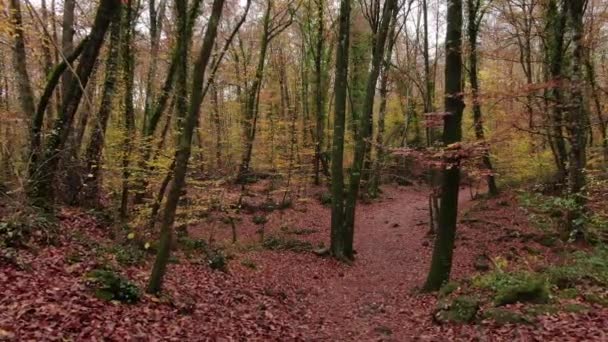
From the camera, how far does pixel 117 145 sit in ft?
34.6

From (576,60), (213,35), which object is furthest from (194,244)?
(576,60)

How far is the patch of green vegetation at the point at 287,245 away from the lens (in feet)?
47.7

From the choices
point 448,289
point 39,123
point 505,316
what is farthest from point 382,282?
point 39,123

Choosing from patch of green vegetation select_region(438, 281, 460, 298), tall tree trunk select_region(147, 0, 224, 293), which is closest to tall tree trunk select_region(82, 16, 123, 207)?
tall tree trunk select_region(147, 0, 224, 293)

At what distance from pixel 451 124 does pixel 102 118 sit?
817cm

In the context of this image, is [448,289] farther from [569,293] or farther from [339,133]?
[339,133]

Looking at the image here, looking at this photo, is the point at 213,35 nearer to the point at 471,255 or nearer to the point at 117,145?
the point at 117,145

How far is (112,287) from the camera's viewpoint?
249 inches

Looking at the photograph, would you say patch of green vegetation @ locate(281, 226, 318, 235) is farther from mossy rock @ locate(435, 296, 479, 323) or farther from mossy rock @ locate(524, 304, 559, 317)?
mossy rock @ locate(524, 304, 559, 317)

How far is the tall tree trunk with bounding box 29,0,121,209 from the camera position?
7.91 meters

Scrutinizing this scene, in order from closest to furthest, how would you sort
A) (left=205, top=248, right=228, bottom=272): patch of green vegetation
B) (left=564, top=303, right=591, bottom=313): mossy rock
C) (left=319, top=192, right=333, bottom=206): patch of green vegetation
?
(left=564, top=303, right=591, bottom=313): mossy rock, (left=205, top=248, right=228, bottom=272): patch of green vegetation, (left=319, top=192, right=333, bottom=206): patch of green vegetation

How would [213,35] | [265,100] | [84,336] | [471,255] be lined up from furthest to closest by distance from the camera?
[265,100], [471,255], [213,35], [84,336]

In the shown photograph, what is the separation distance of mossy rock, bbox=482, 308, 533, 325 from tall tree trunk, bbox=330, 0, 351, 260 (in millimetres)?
7299

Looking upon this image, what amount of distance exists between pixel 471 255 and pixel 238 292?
791cm
